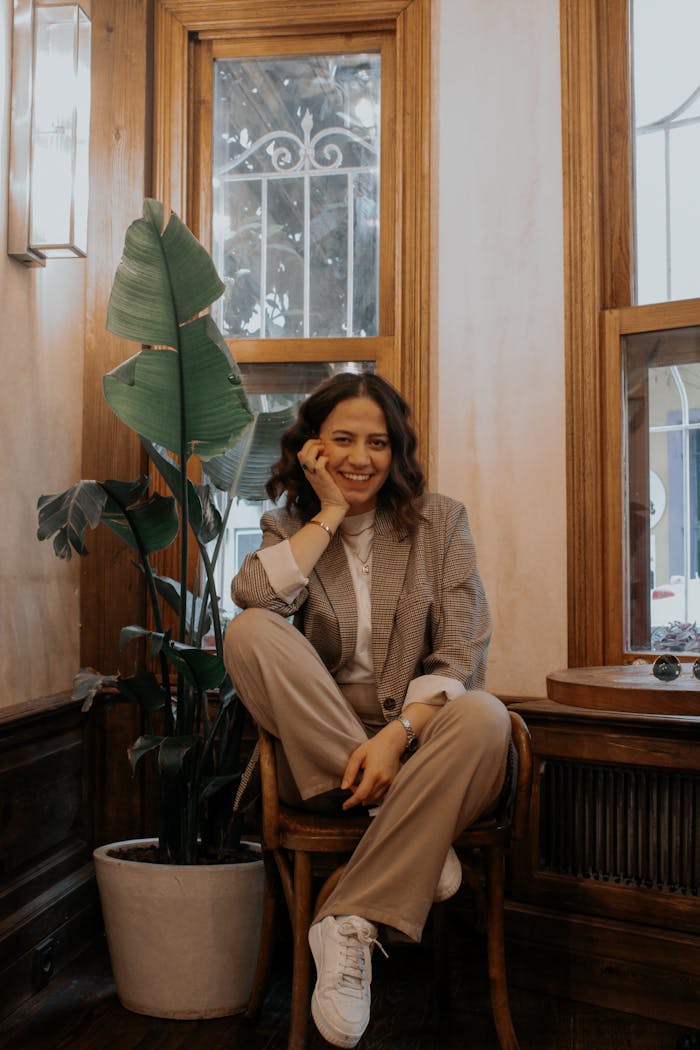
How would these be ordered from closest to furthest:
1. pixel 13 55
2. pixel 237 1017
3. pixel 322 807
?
pixel 322 807
pixel 237 1017
pixel 13 55

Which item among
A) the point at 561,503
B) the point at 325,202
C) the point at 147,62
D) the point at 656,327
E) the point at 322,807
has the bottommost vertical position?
the point at 322,807

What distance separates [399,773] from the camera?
5.34 ft

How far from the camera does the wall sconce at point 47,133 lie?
2123mm

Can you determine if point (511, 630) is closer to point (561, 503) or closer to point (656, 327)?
point (561, 503)

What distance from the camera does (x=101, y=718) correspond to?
254cm

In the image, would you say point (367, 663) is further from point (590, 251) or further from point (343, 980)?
point (590, 251)

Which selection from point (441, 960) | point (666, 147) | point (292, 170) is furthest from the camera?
point (292, 170)

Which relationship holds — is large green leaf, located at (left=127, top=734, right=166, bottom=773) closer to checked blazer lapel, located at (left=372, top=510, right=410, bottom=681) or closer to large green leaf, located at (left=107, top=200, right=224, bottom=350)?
checked blazer lapel, located at (left=372, top=510, right=410, bottom=681)

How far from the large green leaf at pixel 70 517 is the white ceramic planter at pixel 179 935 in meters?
0.64

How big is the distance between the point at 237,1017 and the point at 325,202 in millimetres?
1944

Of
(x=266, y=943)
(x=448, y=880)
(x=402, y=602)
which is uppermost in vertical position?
(x=402, y=602)

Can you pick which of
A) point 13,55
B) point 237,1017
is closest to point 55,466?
point 13,55

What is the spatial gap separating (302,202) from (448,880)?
5.83ft

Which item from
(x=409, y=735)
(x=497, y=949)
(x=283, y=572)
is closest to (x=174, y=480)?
(x=283, y=572)
